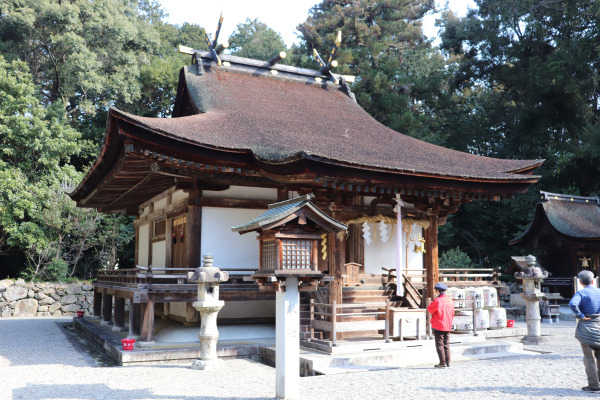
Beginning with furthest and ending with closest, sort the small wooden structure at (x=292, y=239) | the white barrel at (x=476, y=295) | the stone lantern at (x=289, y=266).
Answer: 1. the white barrel at (x=476, y=295)
2. the small wooden structure at (x=292, y=239)
3. the stone lantern at (x=289, y=266)

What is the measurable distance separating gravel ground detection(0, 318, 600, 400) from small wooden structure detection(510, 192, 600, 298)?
11275 millimetres

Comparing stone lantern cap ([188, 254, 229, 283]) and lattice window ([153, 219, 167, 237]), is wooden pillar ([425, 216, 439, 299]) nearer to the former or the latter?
stone lantern cap ([188, 254, 229, 283])

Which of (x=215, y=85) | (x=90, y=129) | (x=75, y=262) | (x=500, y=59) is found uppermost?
(x=500, y=59)

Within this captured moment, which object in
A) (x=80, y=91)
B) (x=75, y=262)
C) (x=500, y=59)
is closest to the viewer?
(x=75, y=262)

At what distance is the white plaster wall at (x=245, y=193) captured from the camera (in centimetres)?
1226

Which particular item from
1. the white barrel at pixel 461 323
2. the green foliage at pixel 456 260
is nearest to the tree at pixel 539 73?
the green foliage at pixel 456 260

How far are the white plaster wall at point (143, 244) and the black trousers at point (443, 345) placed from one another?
10.6m

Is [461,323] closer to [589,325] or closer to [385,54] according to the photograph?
[589,325]

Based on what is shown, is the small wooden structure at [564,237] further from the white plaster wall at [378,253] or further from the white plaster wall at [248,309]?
the white plaster wall at [248,309]

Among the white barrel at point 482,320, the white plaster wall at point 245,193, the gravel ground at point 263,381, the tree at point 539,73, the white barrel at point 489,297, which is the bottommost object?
the gravel ground at point 263,381

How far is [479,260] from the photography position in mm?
29531

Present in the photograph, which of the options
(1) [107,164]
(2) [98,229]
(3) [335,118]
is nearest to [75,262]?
(2) [98,229]

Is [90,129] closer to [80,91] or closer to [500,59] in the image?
[80,91]

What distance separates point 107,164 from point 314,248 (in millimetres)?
7098
